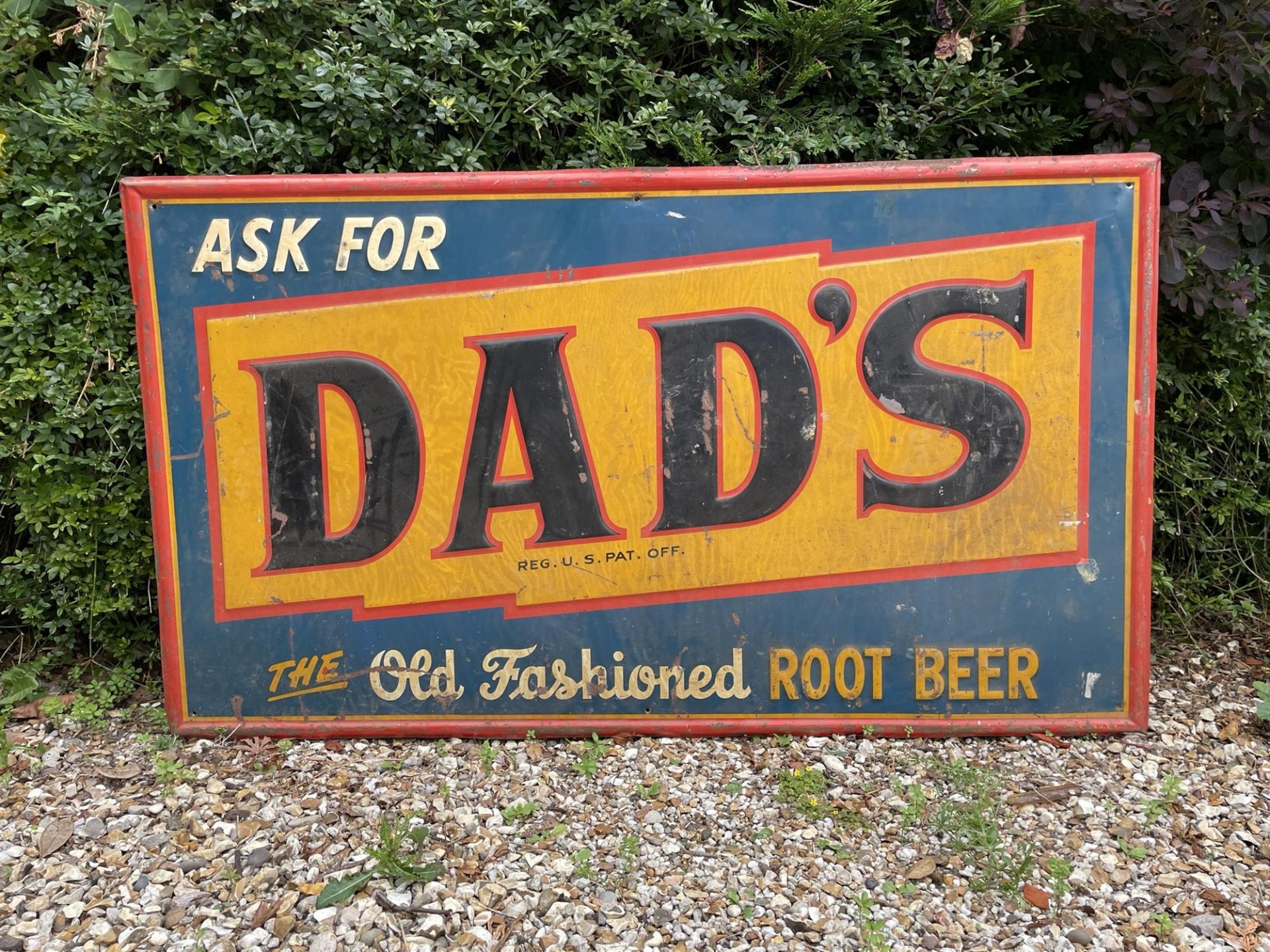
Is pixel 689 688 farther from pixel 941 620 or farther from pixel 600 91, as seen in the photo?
pixel 600 91

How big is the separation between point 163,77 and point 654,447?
6.19 feet

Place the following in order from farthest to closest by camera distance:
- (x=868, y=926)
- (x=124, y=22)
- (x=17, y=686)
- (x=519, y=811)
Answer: (x=17, y=686) → (x=124, y=22) → (x=519, y=811) → (x=868, y=926)

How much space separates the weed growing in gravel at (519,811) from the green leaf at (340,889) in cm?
38

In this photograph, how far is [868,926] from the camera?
2.11 metres

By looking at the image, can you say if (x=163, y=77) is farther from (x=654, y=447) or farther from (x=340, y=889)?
(x=340, y=889)

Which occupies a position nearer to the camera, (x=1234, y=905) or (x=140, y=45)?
(x=1234, y=905)

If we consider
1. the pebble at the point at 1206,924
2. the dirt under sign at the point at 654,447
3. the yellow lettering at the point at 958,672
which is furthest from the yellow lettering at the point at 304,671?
the pebble at the point at 1206,924

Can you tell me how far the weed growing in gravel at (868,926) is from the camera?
→ 81.3 inches

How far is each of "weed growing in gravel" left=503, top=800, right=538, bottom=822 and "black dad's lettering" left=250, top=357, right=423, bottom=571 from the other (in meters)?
0.85

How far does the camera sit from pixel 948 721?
286 cm

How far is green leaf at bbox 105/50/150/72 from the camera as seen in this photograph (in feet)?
9.58

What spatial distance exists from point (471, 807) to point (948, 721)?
141 centimetres

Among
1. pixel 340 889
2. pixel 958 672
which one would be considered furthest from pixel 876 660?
pixel 340 889

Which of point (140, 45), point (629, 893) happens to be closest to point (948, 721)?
point (629, 893)
